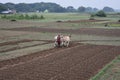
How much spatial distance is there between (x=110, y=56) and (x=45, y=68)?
5.99 meters

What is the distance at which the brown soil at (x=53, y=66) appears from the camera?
1282cm

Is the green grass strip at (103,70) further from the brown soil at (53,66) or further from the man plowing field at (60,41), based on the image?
the man plowing field at (60,41)

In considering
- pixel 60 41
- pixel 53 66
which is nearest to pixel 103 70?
pixel 53 66

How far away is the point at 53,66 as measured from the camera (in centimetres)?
1510

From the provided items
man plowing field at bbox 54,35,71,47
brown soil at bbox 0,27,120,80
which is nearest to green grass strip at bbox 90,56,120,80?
brown soil at bbox 0,27,120,80

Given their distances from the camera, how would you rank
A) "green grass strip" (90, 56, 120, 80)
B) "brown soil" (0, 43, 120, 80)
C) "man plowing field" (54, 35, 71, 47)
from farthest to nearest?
1. "man plowing field" (54, 35, 71, 47)
2. "brown soil" (0, 43, 120, 80)
3. "green grass strip" (90, 56, 120, 80)

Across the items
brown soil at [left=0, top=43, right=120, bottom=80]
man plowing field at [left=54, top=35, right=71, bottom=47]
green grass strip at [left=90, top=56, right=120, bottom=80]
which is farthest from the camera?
man plowing field at [left=54, top=35, right=71, bottom=47]

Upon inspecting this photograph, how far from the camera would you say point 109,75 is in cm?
1319

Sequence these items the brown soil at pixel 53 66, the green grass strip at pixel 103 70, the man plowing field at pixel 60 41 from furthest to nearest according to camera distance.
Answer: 1. the man plowing field at pixel 60 41
2. the brown soil at pixel 53 66
3. the green grass strip at pixel 103 70

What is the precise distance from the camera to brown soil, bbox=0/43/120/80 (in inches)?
505

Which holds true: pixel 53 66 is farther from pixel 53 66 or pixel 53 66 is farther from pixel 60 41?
pixel 60 41

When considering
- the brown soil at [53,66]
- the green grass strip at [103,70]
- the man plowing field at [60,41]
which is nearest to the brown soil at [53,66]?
the brown soil at [53,66]

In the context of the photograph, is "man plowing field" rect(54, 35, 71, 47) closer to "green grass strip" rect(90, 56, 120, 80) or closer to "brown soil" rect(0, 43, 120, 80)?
"brown soil" rect(0, 43, 120, 80)

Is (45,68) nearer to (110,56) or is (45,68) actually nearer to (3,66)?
(3,66)
